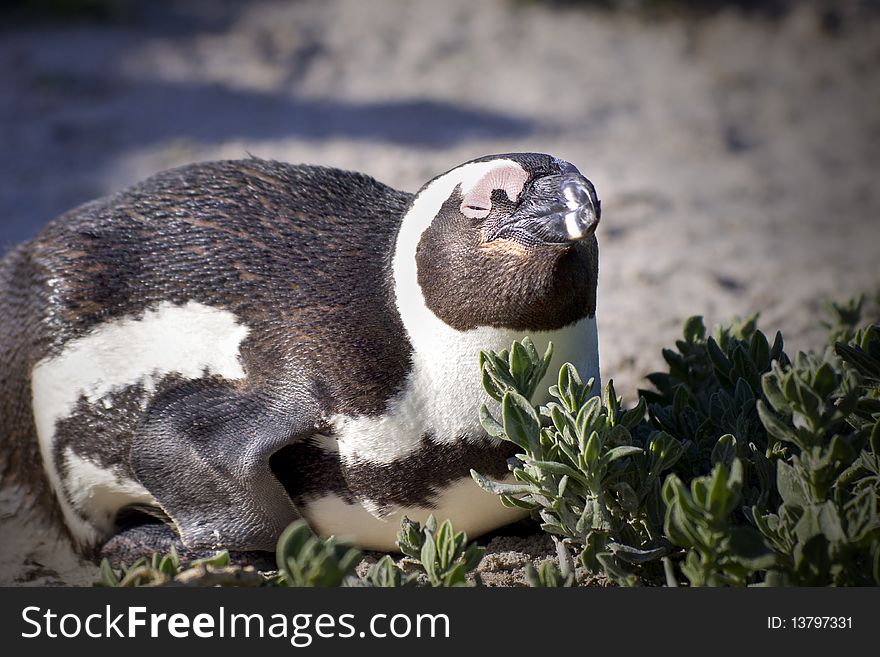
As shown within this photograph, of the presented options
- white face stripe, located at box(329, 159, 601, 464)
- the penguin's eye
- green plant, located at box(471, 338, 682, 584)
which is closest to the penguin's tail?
white face stripe, located at box(329, 159, 601, 464)

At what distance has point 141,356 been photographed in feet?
8.60

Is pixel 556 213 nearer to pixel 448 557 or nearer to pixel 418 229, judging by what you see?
pixel 418 229

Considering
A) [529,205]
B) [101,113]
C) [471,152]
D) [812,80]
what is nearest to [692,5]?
[812,80]

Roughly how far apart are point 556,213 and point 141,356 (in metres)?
1.12

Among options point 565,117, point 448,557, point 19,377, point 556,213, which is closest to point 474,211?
point 556,213

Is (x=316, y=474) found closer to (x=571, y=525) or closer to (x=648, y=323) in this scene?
(x=571, y=525)

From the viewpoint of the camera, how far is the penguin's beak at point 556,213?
2.32m

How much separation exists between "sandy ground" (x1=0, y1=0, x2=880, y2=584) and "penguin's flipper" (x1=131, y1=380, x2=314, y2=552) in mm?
1568

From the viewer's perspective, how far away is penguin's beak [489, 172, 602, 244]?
232 centimetres

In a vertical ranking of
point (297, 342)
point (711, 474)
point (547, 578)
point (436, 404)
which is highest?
point (297, 342)

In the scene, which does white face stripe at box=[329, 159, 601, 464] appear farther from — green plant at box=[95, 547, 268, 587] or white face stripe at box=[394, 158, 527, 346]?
green plant at box=[95, 547, 268, 587]

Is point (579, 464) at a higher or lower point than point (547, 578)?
higher

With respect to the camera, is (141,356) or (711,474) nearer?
(711,474)

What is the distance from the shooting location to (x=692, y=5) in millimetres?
8750
